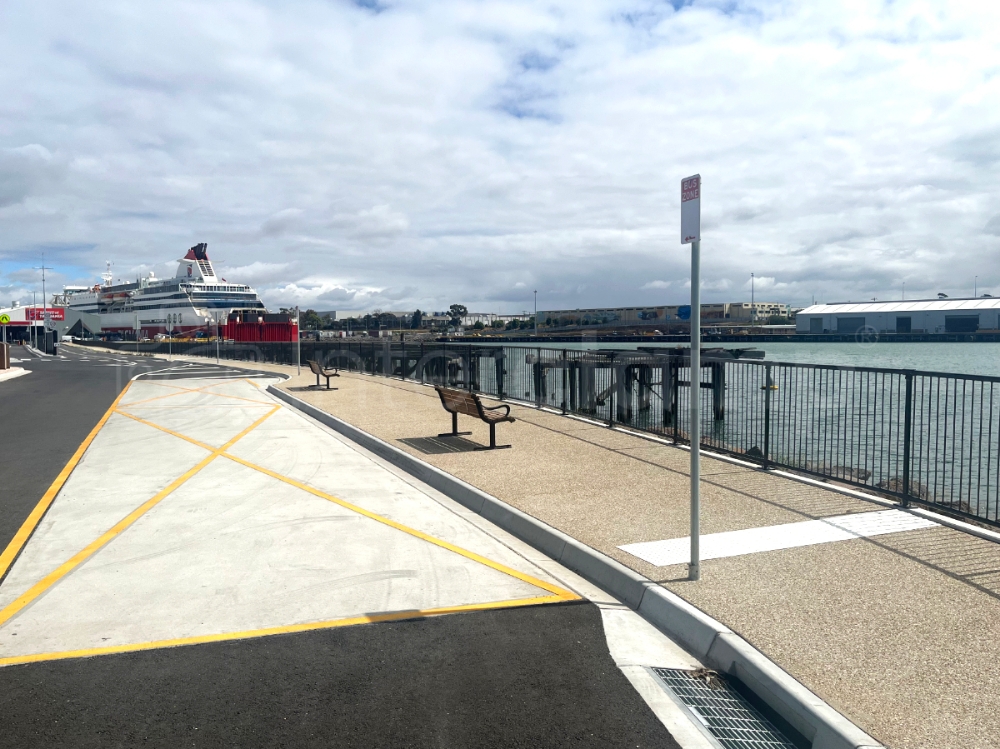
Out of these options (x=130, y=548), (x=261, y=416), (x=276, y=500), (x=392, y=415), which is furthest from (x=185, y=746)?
(x=261, y=416)

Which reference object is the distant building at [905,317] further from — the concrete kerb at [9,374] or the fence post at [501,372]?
the concrete kerb at [9,374]

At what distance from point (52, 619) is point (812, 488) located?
732 centimetres

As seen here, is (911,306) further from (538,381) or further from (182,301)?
(182,301)

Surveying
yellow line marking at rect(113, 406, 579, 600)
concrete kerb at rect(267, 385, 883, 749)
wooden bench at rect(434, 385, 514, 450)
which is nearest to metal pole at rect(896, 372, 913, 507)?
concrete kerb at rect(267, 385, 883, 749)

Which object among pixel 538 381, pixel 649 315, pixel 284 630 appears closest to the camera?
pixel 284 630

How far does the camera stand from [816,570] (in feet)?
19.3

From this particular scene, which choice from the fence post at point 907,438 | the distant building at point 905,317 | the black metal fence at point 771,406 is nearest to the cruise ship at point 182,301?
the distant building at point 905,317

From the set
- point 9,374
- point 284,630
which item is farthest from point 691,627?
point 9,374

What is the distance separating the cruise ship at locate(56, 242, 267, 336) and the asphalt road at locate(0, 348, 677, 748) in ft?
282

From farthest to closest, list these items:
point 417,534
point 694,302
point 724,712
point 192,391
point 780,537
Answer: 1. point 192,391
2. point 417,534
3. point 780,537
4. point 694,302
5. point 724,712

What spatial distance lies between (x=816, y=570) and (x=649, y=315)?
201ft

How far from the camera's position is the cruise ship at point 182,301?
97375 millimetres

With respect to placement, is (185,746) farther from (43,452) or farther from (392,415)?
(392,415)

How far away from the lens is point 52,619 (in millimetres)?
5348
